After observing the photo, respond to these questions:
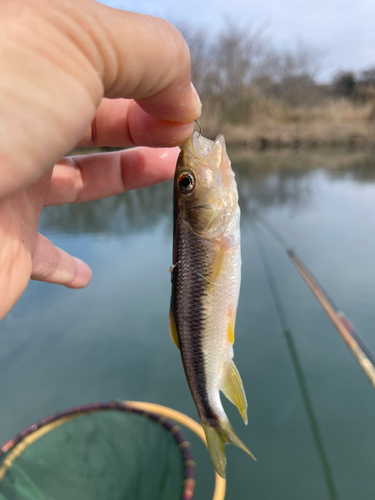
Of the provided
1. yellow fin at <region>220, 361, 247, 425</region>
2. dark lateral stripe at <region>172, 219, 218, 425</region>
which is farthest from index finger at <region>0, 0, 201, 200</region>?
yellow fin at <region>220, 361, 247, 425</region>

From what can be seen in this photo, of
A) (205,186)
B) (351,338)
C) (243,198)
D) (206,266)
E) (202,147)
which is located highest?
(243,198)

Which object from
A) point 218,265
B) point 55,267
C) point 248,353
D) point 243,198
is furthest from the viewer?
point 243,198

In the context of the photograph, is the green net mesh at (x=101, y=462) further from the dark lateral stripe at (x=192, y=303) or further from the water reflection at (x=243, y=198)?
the water reflection at (x=243, y=198)

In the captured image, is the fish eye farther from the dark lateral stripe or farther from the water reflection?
the water reflection

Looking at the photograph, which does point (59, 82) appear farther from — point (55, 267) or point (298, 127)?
point (298, 127)

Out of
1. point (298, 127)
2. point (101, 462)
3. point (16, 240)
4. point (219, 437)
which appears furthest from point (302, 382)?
point (298, 127)

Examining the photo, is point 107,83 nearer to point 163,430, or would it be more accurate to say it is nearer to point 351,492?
point 163,430

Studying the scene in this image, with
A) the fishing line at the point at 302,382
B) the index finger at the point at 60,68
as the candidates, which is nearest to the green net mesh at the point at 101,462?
the fishing line at the point at 302,382

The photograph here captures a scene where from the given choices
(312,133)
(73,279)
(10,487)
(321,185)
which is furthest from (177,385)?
(312,133)
